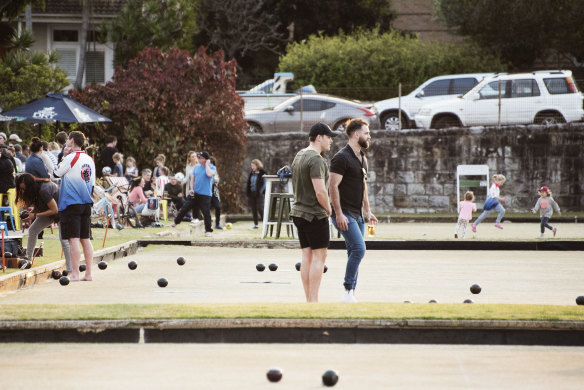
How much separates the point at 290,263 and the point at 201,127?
497 inches

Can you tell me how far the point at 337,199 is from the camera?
28.2ft

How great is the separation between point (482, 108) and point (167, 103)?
9.02 meters

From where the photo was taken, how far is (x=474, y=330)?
23.1 ft

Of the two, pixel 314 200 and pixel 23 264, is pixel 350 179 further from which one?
pixel 23 264

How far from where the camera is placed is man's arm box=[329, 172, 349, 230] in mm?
8594

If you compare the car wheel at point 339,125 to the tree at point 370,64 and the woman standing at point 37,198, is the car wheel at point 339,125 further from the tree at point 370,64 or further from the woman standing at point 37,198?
the woman standing at point 37,198

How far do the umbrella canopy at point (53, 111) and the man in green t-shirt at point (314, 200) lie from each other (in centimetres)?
1155

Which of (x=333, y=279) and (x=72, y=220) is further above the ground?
(x=72, y=220)

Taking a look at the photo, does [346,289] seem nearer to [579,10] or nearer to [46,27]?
[46,27]

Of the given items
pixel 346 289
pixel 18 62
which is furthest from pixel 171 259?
pixel 18 62

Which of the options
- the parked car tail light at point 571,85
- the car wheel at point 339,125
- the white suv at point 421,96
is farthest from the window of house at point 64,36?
the parked car tail light at point 571,85

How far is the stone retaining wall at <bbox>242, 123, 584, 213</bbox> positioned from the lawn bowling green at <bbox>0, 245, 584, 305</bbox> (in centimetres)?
1183

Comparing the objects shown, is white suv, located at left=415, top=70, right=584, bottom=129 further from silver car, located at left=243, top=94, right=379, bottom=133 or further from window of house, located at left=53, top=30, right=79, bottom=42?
window of house, located at left=53, top=30, right=79, bottom=42

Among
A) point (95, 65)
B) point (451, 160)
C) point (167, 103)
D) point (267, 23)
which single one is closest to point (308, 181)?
point (167, 103)
